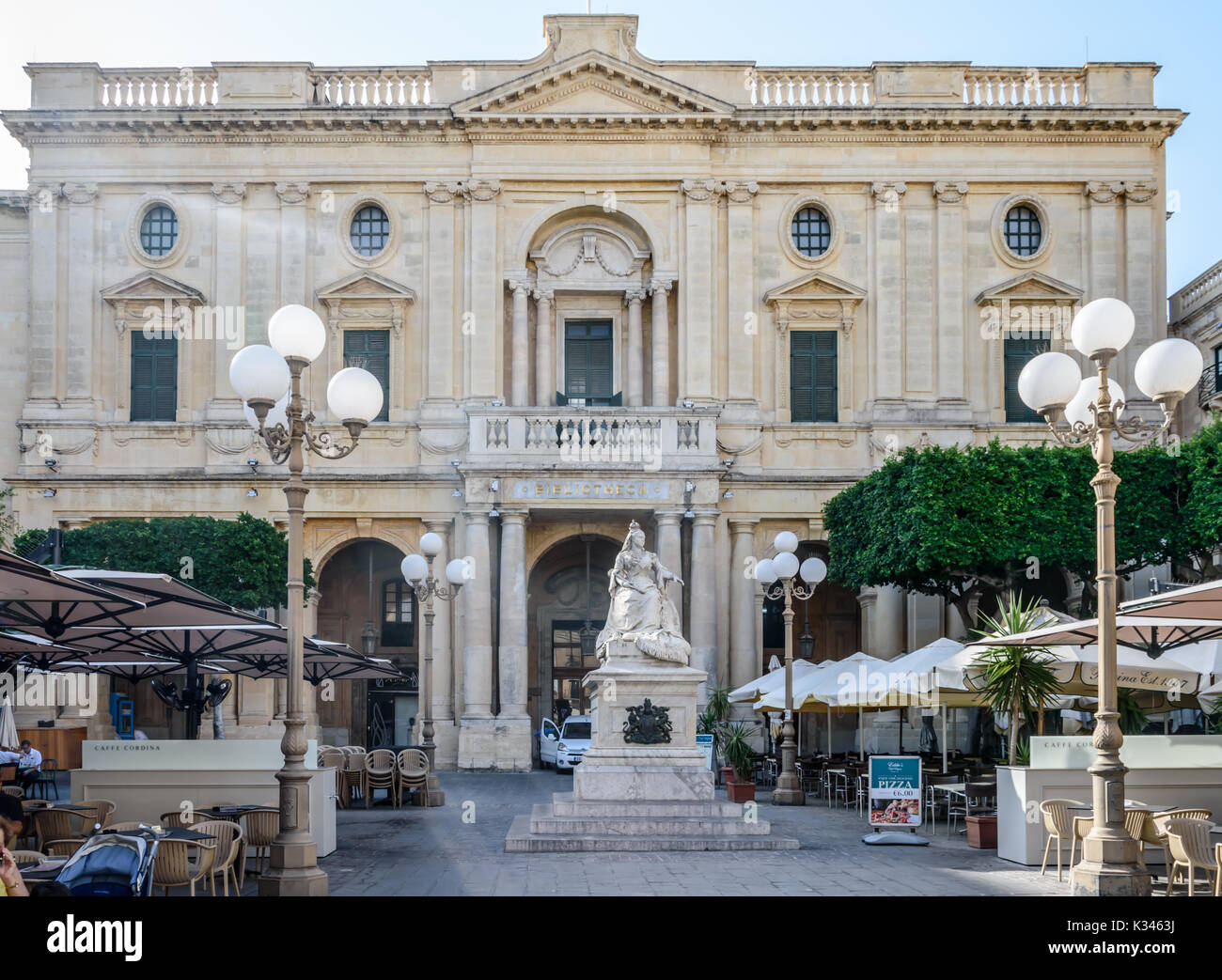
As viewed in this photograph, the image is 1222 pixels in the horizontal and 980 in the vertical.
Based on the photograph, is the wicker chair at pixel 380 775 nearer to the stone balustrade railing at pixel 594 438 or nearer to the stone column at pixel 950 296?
the stone balustrade railing at pixel 594 438

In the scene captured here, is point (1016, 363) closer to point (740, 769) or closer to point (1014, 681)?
point (740, 769)

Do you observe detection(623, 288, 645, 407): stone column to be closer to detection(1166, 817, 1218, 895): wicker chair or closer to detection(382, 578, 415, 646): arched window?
detection(382, 578, 415, 646): arched window

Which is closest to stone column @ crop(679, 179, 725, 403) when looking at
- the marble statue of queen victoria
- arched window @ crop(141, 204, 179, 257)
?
arched window @ crop(141, 204, 179, 257)

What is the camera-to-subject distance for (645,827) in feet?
63.1

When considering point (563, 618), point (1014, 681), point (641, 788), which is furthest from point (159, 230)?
point (1014, 681)

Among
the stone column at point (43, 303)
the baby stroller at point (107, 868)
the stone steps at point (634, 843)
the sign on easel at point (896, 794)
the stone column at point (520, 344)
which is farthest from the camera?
the stone column at point (520, 344)

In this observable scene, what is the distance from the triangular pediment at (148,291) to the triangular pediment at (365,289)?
351 cm

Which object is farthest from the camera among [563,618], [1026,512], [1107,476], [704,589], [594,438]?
[563,618]

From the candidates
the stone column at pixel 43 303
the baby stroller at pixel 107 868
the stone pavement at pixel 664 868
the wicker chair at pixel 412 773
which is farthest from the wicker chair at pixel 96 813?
the stone column at pixel 43 303

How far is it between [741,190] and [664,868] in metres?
26.6

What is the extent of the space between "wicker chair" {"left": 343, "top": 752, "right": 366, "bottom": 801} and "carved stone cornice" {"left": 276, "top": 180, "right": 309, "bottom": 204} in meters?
18.1

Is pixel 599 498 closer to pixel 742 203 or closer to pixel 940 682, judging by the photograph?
pixel 742 203

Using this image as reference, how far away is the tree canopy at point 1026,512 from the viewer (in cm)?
3166
